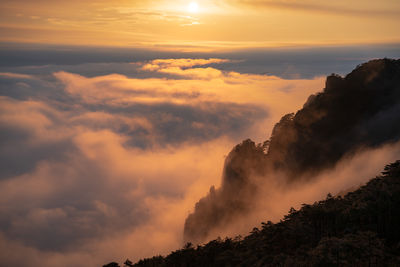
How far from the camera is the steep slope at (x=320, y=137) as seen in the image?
35938 mm

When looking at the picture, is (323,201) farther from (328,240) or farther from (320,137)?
(320,137)

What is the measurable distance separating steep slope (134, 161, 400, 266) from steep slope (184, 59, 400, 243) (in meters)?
17.3

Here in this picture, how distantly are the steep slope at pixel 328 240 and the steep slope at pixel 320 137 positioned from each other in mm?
17346

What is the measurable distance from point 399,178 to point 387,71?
25.0m

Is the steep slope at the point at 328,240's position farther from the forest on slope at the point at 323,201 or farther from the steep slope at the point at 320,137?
the steep slope at the point at 320,137

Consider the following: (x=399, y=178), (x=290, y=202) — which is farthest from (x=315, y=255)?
(x=290, y=202)

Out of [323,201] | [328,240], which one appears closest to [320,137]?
[323,201]

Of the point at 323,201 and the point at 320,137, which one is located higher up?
the point at 320,137

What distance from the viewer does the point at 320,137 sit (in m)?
38.9

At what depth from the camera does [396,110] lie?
1387 inches

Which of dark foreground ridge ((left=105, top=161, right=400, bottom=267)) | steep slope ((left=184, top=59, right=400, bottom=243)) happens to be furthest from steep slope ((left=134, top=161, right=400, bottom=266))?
steep slope ((left=184, top=59, right=400, bottom=243))

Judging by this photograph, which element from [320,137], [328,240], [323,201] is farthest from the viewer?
[320,137]

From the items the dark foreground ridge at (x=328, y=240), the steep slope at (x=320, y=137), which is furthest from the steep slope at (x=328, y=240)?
the steep slope at (x=320, y=137)

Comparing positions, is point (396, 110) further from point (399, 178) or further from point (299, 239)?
point (299, 239)
